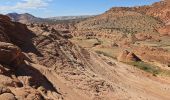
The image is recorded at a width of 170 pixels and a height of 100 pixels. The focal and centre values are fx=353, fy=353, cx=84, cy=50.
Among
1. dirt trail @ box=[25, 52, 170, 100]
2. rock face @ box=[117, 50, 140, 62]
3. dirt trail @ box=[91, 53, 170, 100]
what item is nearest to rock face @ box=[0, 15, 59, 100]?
dirt trail @ box=[25, 52, 170, 100]

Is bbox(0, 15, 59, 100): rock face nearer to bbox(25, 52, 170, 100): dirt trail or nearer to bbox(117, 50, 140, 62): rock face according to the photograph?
bbox(25, 52, 170, 100): dirt trail

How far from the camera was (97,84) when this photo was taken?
2208 centimetres

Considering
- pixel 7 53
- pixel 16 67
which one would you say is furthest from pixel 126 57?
pixel 7 53

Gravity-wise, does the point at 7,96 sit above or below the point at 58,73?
above

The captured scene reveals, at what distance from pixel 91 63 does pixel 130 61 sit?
39.5ft

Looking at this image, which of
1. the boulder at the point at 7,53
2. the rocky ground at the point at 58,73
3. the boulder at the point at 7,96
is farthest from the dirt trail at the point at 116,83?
the boulder at the point at 7,96

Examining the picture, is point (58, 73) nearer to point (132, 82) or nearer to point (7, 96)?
point (132, 82)

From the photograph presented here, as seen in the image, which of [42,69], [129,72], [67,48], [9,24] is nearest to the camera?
[42,69]

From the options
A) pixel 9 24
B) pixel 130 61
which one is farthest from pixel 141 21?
pixel 9 24

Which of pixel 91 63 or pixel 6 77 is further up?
pixel 6 77

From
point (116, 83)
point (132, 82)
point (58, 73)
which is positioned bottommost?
point (132, 82)

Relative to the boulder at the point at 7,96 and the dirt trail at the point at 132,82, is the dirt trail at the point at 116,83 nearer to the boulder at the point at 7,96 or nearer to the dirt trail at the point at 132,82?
the dirt trail at the point at 132,82

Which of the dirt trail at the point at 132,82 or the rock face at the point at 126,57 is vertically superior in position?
the dirt trail at the point at 132,82

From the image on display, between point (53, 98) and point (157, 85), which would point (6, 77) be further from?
point (157, 85)
